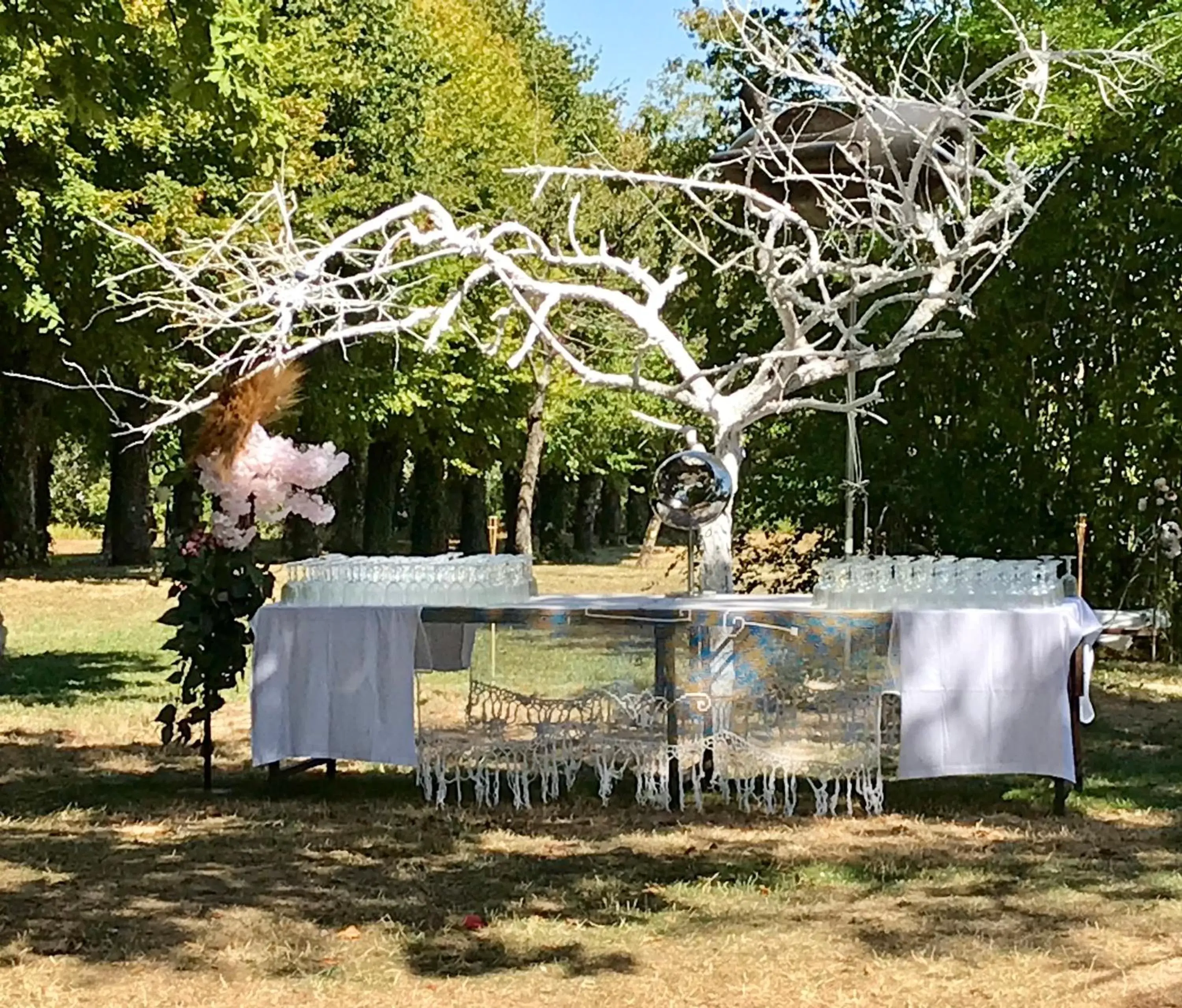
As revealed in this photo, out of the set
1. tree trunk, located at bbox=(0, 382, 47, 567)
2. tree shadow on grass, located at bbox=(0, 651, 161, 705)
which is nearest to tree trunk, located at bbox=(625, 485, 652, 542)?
tree trunk, located at bbox=(0, 382, 47, 567)

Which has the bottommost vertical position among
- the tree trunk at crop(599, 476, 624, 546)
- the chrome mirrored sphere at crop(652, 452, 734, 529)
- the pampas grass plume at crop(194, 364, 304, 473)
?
the chrome mirrored sphere at crop(652, 452, 734, 529)

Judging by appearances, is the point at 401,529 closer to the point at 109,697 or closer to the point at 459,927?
the point at 109,697

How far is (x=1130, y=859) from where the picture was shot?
263 inches

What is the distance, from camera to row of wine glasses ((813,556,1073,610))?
7.54 meters

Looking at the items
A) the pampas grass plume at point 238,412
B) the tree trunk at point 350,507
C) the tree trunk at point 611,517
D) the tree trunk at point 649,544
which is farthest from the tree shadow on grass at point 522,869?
the tree trunk at point 611,517

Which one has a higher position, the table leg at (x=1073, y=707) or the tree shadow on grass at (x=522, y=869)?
the table leg at (x=1073, y=707)

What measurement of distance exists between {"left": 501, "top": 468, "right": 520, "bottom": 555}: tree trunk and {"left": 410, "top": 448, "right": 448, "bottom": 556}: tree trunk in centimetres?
146

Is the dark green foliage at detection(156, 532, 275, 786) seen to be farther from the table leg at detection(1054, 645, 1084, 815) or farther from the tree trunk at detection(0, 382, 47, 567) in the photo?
the tree trunk at detection(0, 382, 47, 567)

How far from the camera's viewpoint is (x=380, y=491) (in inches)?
1271

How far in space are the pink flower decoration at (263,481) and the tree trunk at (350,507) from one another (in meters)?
21.6

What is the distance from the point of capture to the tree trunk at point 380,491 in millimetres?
31594

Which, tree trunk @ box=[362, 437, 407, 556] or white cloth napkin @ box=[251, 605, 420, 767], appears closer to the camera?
white cloth napkin @ box=[251, 605, 420, 767]

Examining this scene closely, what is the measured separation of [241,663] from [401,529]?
40.4 meters

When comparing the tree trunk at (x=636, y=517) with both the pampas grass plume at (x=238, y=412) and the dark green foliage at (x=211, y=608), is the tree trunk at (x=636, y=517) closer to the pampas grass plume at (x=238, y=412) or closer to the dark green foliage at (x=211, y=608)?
the dark green foliage at (x=211, y=608)
